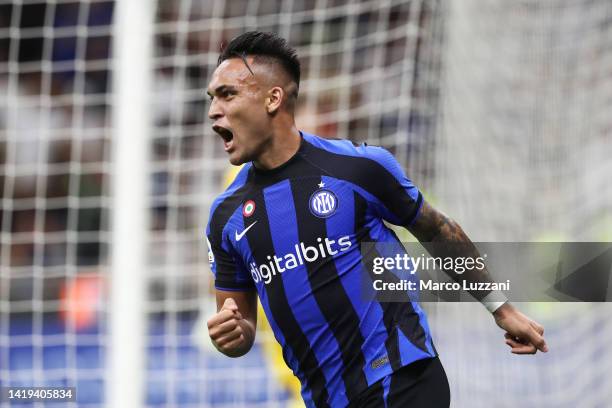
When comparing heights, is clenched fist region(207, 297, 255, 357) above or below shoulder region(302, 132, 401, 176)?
below

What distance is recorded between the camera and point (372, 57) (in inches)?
274

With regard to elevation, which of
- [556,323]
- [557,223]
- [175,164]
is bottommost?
[556,323]

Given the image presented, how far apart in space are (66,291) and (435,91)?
3.66 metres

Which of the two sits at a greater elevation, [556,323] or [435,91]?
[435,91]

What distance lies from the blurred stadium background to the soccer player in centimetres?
209

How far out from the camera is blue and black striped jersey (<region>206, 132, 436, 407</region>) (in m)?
3.21

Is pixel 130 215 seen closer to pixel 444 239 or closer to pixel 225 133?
pixel 225 133

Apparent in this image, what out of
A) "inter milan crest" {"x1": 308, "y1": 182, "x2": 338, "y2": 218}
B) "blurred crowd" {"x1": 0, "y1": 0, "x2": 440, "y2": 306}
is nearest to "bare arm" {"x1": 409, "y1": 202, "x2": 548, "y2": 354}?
"inter milan crest" {"x1": 308, "y1": 182, "x2": 338, "y2": 218}

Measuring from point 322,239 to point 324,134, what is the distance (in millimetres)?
4132

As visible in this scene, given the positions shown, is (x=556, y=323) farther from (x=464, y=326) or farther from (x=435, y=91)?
(x=435, y=91)

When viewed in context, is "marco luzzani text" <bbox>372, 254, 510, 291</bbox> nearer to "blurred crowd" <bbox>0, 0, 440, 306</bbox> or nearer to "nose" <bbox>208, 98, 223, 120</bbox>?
"nose" <bbox>208, 98, 223, 120</bbox>

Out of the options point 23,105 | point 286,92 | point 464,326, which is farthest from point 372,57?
point 286,92

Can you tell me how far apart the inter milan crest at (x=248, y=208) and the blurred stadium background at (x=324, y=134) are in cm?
209

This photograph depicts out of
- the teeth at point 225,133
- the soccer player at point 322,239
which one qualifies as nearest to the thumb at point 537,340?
the soccer player at point 322,239
